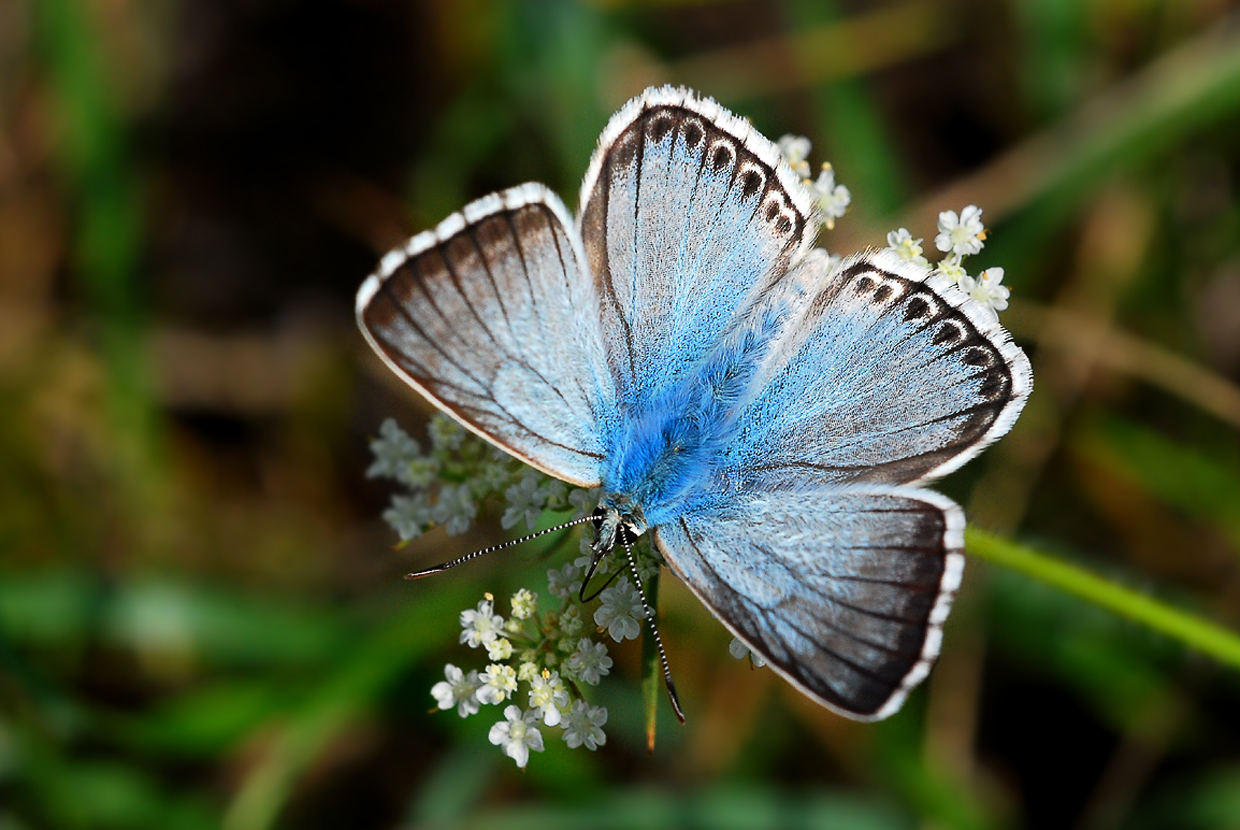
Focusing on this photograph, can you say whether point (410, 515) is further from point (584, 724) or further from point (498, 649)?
point (584, 724)

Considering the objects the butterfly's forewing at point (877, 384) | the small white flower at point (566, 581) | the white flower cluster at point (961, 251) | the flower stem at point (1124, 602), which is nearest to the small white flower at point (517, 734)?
the small white flower at point (566, 581)

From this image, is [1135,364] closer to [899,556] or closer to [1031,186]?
[1031,186]

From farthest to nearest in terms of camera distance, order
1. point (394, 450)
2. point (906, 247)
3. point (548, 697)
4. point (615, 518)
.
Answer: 1. point (394, 450)
2. point (906, 247)
3. point (548, 697)
4. point (615, 518)

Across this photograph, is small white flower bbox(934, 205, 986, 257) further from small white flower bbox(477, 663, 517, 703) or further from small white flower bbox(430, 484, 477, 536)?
small white flower bbox(477, 663, 517, 703)

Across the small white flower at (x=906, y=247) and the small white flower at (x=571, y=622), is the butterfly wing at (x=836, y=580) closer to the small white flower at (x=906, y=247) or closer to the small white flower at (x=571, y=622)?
the small white flower at (x=571, y=622)

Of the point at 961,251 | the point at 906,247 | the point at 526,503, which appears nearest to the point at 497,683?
the point at 526,503

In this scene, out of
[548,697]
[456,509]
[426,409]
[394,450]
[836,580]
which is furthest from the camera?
[426,409]

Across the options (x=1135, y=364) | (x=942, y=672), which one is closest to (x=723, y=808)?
(x=942, y=672)
